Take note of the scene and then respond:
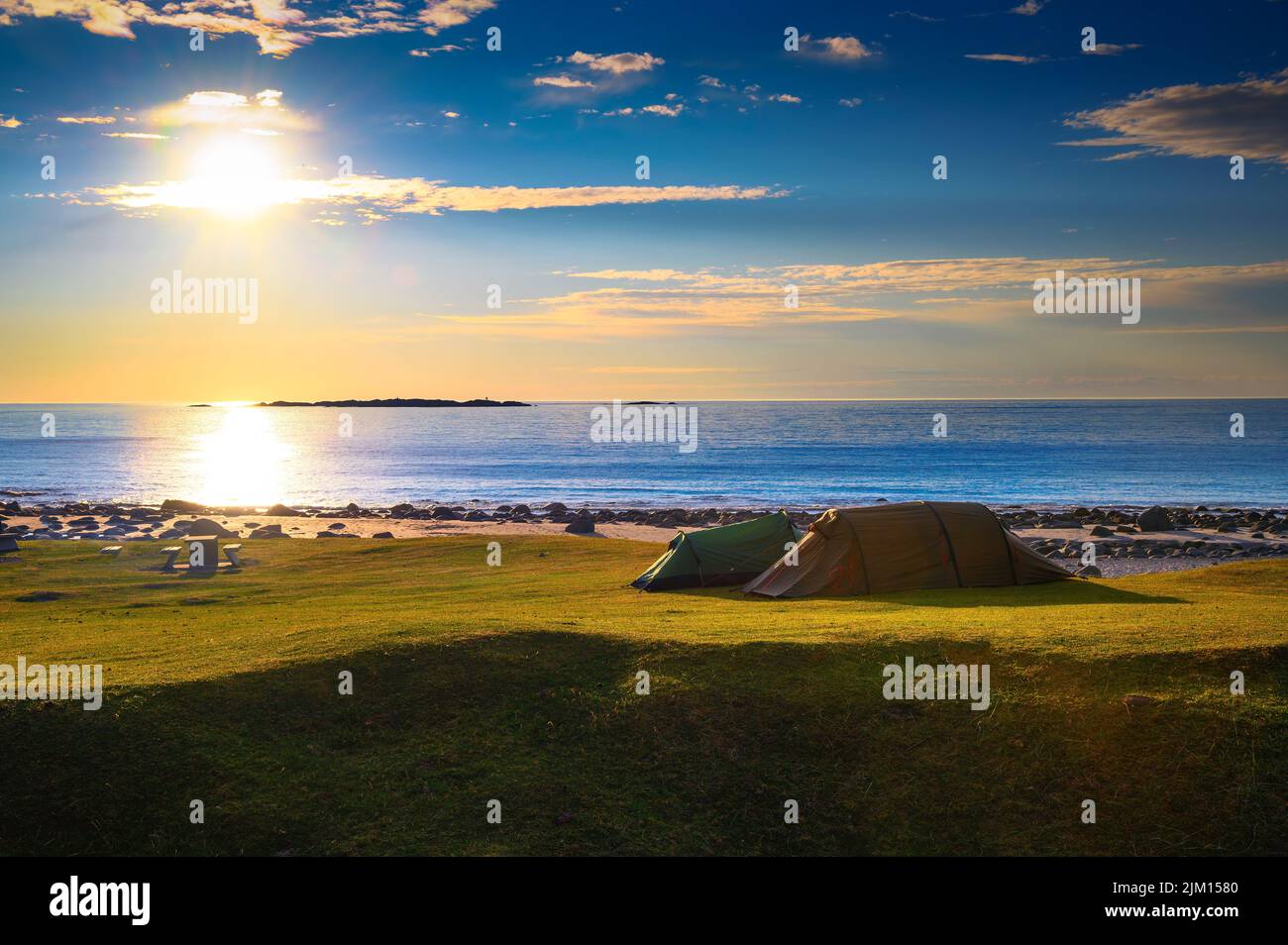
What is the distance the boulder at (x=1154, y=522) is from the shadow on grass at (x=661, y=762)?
48276 mm

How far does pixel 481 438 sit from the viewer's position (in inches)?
7180

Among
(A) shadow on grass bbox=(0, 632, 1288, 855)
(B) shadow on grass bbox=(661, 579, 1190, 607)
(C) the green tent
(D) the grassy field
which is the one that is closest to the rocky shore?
(C) the green tent

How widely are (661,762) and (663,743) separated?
0.40m

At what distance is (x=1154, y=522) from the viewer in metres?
57.2

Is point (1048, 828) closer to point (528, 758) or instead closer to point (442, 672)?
point (528, 758)

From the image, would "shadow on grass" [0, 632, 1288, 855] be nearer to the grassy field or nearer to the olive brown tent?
the grassy field

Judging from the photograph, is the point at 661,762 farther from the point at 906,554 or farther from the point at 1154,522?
the point at 1154,522

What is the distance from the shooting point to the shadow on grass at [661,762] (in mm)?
10883

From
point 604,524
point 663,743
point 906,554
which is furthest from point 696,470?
Answer: point 663,743

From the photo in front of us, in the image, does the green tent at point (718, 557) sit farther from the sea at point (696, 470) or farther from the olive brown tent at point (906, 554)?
the sea at point (696, 470)

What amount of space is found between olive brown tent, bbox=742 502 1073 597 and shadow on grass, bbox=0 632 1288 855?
10.6 metres
